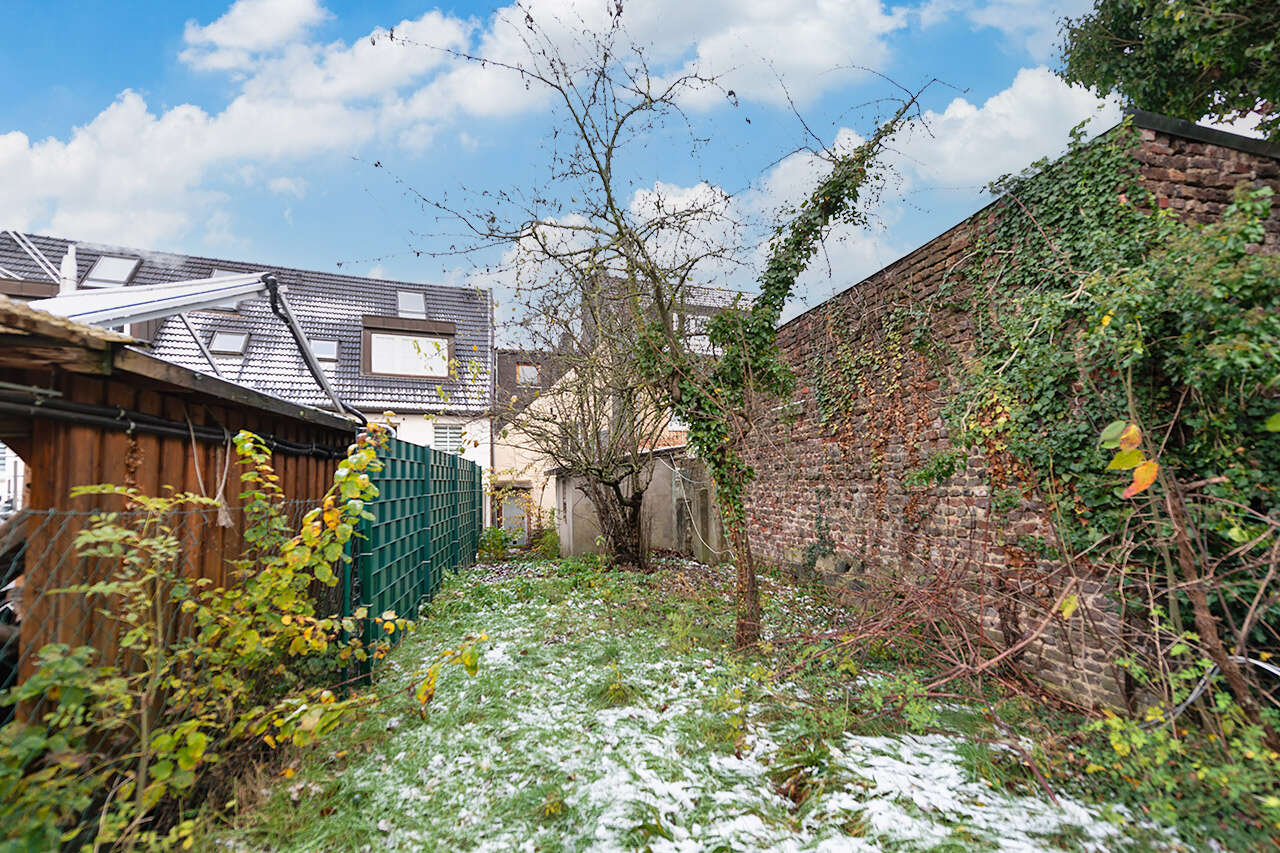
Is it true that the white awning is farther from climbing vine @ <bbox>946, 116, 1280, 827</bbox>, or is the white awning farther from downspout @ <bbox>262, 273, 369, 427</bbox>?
climbing vine @ <bbox>946, 116, 1280, 827</bbox>

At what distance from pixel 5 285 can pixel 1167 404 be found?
56.6 feet

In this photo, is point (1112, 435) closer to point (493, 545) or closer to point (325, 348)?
point (493, 545)

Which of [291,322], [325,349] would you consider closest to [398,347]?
[325,349]

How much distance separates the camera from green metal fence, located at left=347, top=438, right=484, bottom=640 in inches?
197

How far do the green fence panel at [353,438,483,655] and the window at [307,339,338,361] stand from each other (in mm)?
7601

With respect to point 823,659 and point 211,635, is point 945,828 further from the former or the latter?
point 211,635

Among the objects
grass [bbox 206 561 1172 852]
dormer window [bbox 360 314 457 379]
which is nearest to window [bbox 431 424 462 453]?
dormer window [bbox 360 314 457 379]

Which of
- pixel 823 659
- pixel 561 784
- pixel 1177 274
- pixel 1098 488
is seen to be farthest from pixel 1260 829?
pixel 561 784

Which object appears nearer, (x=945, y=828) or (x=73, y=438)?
(x=73, y=438)

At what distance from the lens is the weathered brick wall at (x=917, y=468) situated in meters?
4.43

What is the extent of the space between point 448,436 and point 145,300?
45.3ft

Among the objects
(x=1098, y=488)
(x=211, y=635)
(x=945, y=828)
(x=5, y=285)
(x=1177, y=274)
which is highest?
(x=5, y=285)

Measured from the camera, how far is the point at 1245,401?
11.9 feet

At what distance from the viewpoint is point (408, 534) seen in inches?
258
